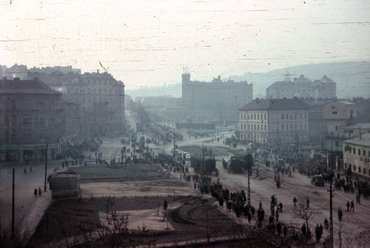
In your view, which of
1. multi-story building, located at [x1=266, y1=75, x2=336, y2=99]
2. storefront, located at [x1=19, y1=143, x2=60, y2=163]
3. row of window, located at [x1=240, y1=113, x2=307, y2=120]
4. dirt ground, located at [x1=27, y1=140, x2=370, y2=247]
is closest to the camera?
dirt ground, located at [x1=27, y1=140, x2=370, y2=247]

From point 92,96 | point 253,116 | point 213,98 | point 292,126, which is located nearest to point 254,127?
point 253,116

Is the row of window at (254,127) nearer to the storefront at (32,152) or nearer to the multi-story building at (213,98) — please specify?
the storefront at (32,152)

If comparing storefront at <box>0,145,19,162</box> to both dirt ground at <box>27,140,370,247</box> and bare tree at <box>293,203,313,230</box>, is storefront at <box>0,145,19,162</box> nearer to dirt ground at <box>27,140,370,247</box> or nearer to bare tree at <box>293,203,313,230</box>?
dirt ground at <box>27,140,370,247</box>

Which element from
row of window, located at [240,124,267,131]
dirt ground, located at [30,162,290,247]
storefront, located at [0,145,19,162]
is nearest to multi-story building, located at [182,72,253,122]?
row of window, located at [240,124,267,131]

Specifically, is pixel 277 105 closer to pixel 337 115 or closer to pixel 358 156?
pixel 337 115

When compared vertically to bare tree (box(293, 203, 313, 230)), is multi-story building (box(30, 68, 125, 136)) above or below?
above

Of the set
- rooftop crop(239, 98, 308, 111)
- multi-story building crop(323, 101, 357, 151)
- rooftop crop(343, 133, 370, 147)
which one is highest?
rooftop crop(239, 98, 308, 111)

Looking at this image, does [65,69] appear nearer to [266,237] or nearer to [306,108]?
[306,108]

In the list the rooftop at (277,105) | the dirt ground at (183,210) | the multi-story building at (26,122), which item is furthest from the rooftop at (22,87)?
the rooftop at (277,105)

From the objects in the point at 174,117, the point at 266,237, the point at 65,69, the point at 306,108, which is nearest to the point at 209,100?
the point at 174,117
